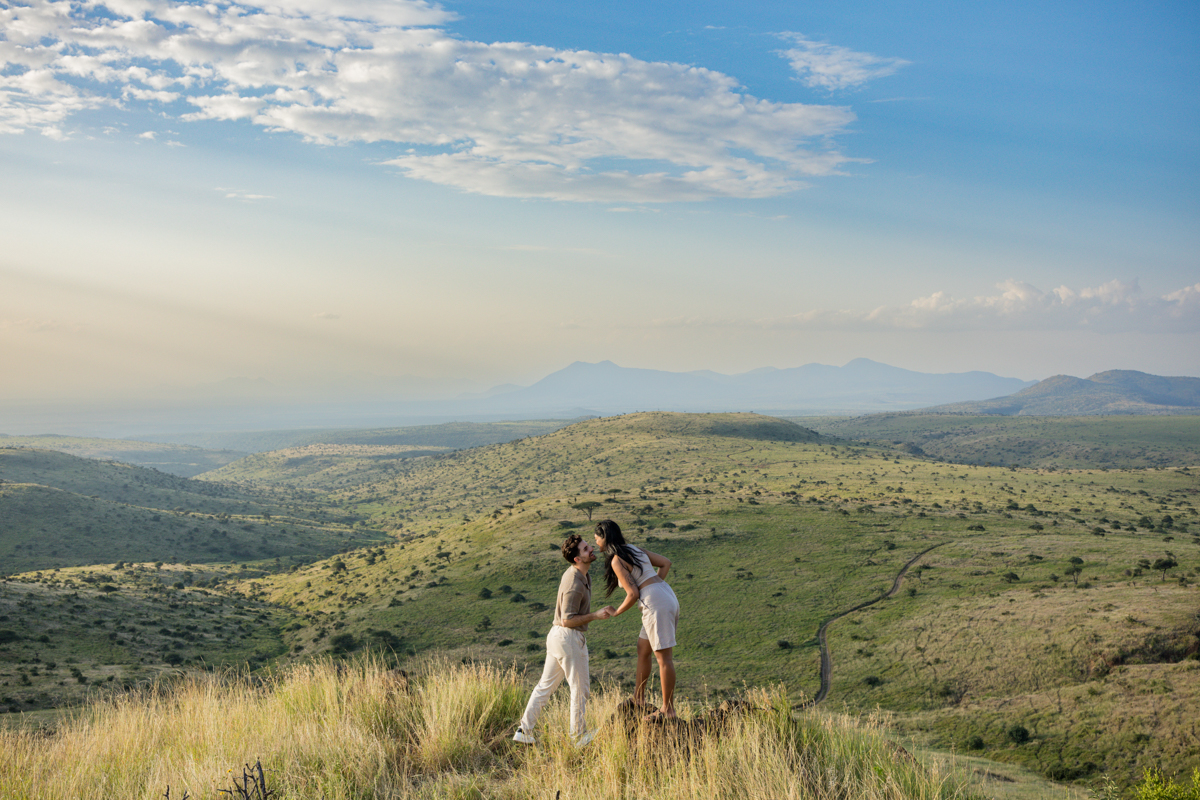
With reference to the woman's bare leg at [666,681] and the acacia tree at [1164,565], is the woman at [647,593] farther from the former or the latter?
the acacia tree at [1164,565]

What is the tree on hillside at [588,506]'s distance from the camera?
80825mm

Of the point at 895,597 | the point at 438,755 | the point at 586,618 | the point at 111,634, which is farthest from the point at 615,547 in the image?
the point at 111,634

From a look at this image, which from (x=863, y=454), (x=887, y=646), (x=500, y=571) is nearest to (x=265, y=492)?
(x=500, y=571)

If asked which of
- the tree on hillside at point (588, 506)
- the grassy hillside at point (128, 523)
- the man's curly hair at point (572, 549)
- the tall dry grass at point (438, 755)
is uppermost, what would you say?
the man's curly hair at point (572, 549)

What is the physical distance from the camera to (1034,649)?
3788 cm

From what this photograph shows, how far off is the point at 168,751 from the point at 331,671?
8.25 feet

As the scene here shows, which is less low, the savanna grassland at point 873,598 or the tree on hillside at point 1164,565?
the tree on hillside at point 1164,565

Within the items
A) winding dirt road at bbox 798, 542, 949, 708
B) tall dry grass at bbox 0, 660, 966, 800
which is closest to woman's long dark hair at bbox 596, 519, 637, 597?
tall dry grass at bbox 0, 660, 966, 800

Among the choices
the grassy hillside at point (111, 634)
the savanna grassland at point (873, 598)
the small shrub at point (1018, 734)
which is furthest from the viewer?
the grassy hillside at point (111, 634)

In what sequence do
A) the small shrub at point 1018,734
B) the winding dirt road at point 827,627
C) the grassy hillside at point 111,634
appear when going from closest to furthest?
the small shrub at point 1018,734 < the grassy hillside at point 111,634 < the winding dirt road at point 827,627

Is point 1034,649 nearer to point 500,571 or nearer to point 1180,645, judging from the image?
point 1180,645

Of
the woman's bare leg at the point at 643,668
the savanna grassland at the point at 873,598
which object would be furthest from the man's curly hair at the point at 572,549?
the savanna grassland at the point at 873,598

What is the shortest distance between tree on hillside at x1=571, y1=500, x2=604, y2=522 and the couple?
234 ft

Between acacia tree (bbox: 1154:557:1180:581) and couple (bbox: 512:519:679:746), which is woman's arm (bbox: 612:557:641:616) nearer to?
couple (bbox: 512:519:679:746)
